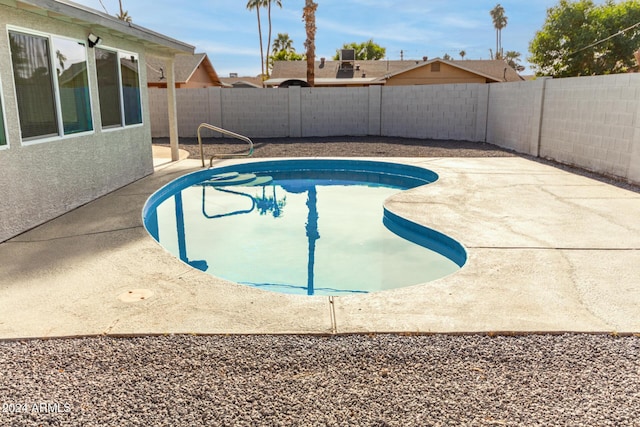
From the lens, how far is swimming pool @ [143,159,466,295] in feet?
18.3

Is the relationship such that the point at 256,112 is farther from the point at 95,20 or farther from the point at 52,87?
the point at 52,87

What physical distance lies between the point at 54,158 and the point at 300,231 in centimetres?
351

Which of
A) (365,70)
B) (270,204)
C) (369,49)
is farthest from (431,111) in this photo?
(369,49)

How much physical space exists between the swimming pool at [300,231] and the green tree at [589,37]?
69.2 feet

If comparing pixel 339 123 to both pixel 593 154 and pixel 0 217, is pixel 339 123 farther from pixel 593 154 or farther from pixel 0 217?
pixel 0 217

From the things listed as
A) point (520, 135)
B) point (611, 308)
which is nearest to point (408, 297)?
point (611, 308)

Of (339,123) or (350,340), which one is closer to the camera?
(350,340)

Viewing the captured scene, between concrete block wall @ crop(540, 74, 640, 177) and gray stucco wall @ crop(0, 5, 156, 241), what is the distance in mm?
8995

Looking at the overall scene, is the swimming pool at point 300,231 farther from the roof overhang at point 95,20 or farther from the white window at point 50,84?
the roof overhang at point 95,20

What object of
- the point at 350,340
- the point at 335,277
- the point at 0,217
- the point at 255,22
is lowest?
the point at 335,277

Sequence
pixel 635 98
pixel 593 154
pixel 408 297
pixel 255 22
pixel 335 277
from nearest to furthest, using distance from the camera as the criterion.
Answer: pixel 408 297 → pixel 335 277 → pixel 635 98 → pixel 593 154 → pixel 255 22

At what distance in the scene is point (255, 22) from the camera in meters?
A: 49.5

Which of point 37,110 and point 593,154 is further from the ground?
point 37,110

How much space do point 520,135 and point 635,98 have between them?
460cm
